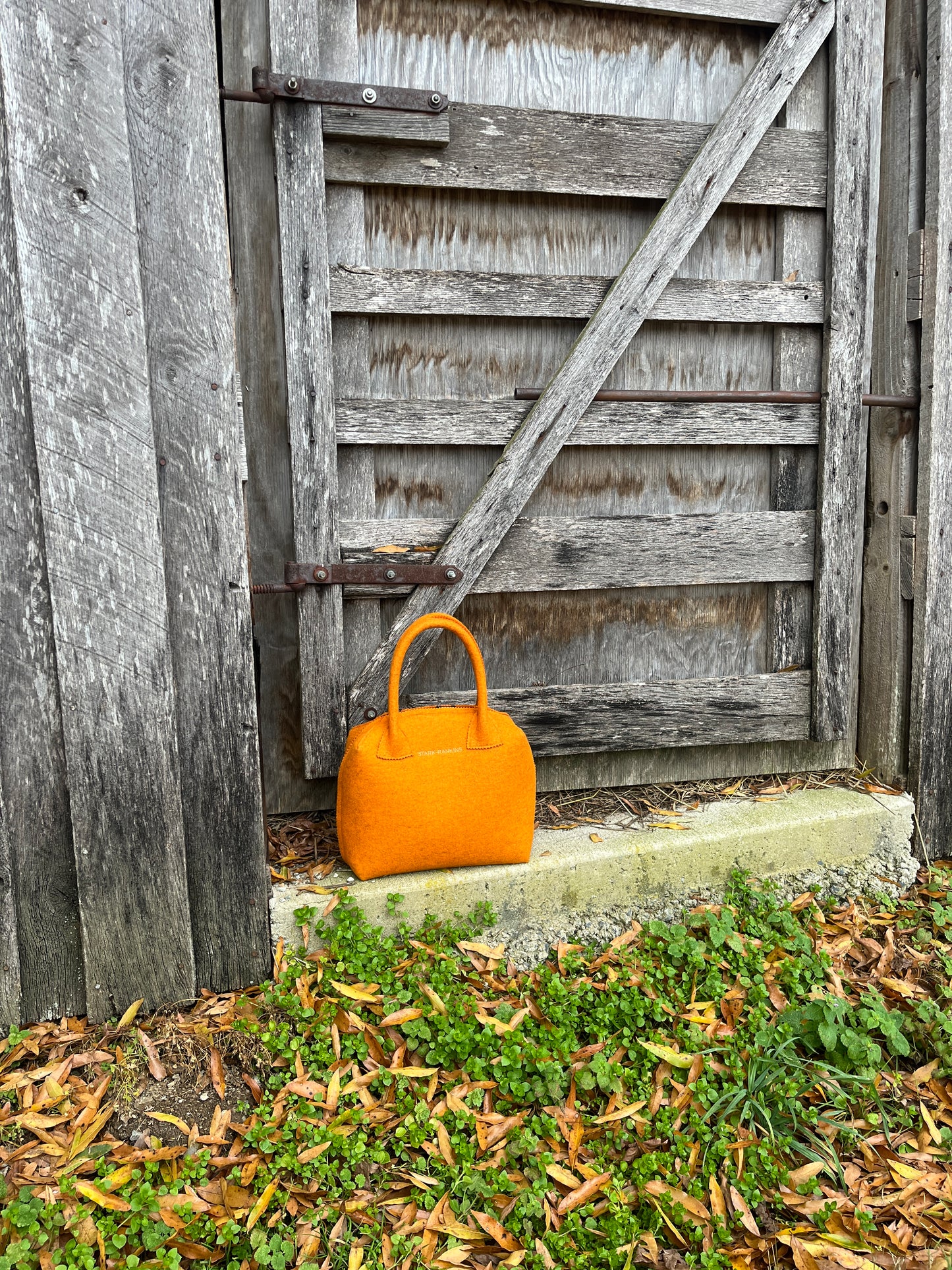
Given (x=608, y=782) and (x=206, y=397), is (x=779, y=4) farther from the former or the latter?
(x=608, y=782)

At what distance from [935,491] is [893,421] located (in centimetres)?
27

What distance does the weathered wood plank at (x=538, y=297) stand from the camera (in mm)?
2371

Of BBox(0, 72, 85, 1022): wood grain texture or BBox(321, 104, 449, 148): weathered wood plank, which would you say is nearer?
BBox(0, 72, 85, 1022): wood grain texture

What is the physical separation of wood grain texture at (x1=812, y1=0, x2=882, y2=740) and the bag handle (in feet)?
4.08

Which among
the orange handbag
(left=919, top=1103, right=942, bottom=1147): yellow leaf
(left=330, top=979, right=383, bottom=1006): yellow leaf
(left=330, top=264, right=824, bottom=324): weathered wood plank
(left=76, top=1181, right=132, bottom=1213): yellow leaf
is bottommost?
(left=919, top=1103, right=942, bottom=1147): yellow leaf

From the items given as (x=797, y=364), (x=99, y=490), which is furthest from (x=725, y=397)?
(x=99, y=490)

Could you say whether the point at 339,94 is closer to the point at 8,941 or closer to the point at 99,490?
the point at 99,490

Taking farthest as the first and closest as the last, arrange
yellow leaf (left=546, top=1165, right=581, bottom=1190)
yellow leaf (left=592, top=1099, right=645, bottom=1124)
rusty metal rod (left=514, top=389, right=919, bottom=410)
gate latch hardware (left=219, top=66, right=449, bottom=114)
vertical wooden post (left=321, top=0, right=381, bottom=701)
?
rusty metal rod (left=514, top=389, right=919, bottom=410), vertical wooden post (left=321, top=0, right=381, bottom=701), gate latch hardware (left=219, top=66, right=449, bottom=114), yellow leaf (left=592, top=1099, right=645, bottom=1124), yellow leaf (left=546, top=1165, right=581, bottom=1190)

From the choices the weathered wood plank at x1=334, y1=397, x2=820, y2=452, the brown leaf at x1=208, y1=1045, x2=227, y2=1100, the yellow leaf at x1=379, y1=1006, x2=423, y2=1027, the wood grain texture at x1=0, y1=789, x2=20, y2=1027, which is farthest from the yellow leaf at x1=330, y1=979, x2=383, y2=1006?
the weathered wood plank at x1=334, y1=397, x2=820, y2=452

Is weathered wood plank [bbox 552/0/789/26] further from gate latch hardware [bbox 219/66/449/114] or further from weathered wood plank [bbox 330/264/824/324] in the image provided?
weathered wood plank [bbox 330/264/824/324]

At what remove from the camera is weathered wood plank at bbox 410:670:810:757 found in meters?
2.65

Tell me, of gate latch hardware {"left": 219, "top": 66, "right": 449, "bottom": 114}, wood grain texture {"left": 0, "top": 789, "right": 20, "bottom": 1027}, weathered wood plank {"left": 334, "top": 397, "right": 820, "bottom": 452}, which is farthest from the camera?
weathered wood plank {"left": 334, "top": 397, "right": 820, "bottom": 452}

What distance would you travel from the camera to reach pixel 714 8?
2498 millimetres

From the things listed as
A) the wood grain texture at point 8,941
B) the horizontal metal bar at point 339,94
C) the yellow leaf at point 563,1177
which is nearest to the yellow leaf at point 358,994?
the yellow leaf at point 563,1177
